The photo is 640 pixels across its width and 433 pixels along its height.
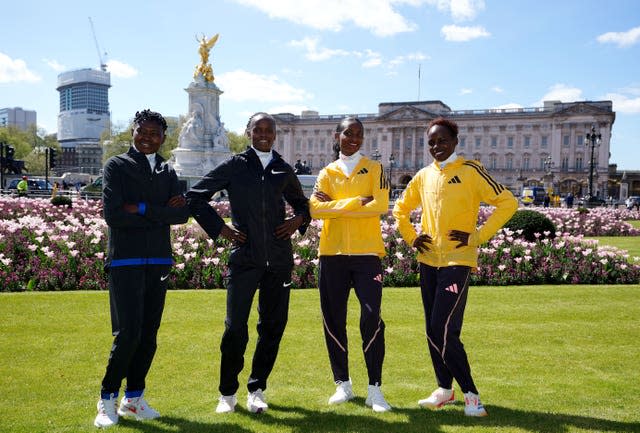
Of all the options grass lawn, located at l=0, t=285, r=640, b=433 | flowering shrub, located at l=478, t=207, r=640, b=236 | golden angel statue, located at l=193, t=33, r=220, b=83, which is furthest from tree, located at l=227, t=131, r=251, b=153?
grass lawn, located at l=0, t=285, r=640, b=433

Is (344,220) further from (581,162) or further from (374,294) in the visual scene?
(581,162)

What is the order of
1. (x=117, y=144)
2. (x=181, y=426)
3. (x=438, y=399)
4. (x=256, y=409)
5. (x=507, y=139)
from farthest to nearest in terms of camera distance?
(x=507, y=139) < (x=117, y=144) < (x=438, y=399) < (x=256, y=409) < (x=181, y=426)

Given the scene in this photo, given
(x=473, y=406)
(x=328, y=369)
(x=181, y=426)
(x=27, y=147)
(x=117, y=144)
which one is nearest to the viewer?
(x=181, y=426)

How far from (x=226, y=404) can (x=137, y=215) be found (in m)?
1.63

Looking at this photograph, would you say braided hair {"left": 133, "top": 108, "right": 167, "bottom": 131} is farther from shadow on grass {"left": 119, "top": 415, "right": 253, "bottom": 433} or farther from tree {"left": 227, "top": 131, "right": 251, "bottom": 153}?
tree {"left": 227, "top": 131, "right": 251, "bottom": 153}

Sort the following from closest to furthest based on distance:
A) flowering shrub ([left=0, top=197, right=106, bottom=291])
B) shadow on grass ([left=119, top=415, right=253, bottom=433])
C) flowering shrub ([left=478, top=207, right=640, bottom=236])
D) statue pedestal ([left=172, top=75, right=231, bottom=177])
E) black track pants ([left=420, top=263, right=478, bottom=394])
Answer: shadow on grass ([left=119, top=415, right=253, bottom=433])
black track pants ([left=420, top=263, right=478, bottom=394])
flowering shrub ([left=0, top=197, right=106, bottom=291])
flowering shrub ([left=478, top=207, right=640, bottom=236])
statue pedestal ([left=172, top=75, right=231, bottom=177])

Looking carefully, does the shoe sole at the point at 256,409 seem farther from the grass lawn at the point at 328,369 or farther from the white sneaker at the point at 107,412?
the white sneaker at the point at 107,412

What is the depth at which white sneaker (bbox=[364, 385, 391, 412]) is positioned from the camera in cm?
454

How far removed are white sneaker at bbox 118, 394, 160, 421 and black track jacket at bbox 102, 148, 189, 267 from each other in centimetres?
108

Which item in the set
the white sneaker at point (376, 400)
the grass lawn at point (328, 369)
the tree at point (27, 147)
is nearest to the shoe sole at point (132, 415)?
the grass lawn at point (328, 369)

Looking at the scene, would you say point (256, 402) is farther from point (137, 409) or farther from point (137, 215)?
point (137, 215)

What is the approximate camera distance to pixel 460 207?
4613mm

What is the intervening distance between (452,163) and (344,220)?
988 millimetres

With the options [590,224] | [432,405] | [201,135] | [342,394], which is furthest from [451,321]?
[201,135]
